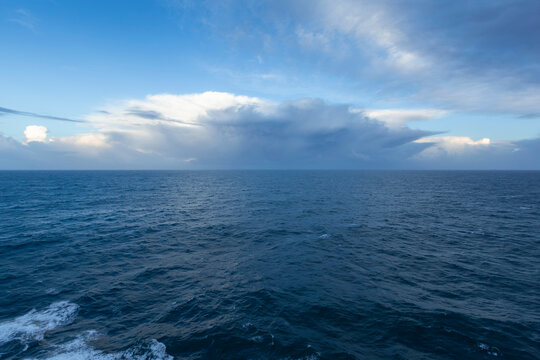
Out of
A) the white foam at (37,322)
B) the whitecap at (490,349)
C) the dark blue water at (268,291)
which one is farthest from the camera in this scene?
the white foam at (37,322)

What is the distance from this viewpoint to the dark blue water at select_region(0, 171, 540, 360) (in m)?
16.6

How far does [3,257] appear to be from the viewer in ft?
101

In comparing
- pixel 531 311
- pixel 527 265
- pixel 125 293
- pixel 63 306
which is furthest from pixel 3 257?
pixel 527 265

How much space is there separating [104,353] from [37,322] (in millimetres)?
7957

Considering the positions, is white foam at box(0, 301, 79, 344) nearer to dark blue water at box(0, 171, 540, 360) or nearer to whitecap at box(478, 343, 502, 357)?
dark blue water at box(0, 171, 540, 360)

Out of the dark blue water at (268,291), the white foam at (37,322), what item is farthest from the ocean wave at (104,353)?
the white foam at (37,322)

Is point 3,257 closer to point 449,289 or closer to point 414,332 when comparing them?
point 414,332

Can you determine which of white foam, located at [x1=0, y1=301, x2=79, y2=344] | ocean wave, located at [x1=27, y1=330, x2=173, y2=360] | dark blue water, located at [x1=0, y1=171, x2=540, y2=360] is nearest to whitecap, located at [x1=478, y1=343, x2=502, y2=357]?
dark blue water, located at [x1=0, y1=171, x2=540, y2=360]

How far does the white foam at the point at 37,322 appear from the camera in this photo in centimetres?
1719

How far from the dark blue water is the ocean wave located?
10 centimetres

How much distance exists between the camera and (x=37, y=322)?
61.6ft

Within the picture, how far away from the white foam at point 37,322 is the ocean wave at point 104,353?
282 cm

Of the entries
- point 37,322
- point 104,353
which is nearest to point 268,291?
point 104,353

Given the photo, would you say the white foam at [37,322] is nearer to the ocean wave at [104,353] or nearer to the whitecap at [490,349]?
the ocean wave at [104,353]
